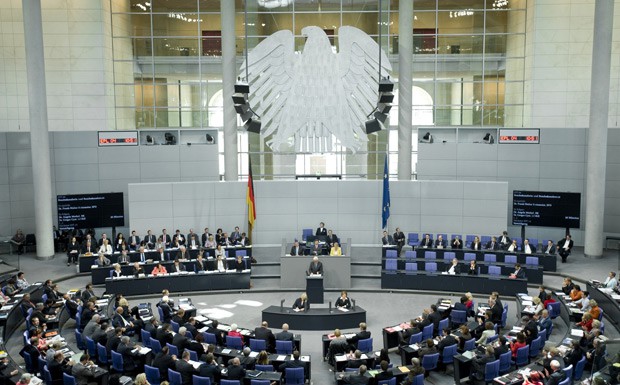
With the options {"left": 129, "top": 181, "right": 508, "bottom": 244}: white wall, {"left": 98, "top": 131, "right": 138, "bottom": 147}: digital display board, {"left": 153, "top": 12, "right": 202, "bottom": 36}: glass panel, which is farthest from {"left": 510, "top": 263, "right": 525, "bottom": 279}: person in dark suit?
{"left": 153, "top": 12, "right": 202, "bottom": 36}: glass panel

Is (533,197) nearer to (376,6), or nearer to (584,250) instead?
(584,250)

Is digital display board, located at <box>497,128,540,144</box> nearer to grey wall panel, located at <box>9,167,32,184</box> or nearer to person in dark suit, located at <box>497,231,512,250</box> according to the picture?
person in dark suit, located at <box>497,231,512,250</box>

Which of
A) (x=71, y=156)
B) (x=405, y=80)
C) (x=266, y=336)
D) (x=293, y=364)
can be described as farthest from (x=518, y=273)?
(x=71, y=156)

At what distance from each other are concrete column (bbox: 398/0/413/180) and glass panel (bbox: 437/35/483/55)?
3065 mm

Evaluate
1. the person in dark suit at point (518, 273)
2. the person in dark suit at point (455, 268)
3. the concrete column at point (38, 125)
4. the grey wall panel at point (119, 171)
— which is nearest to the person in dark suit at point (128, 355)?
the person in dark suit at point (455, 268)

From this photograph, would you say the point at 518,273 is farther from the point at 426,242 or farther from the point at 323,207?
the point at 323,207

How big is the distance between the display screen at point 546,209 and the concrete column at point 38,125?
18.3 meters

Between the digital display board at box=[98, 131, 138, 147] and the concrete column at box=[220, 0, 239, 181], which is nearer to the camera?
the concrete column at box=[220, 0, 239, 181]

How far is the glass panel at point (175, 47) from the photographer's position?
27.6 meters

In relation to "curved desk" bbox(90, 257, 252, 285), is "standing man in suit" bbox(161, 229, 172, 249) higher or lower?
higher

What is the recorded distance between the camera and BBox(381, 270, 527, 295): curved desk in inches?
749

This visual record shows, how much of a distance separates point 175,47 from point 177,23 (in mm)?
1059

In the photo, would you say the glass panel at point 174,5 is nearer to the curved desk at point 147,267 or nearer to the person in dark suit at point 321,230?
the person in dark suit at point 321,230

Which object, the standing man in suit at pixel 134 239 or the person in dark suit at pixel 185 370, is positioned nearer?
the person in dark suit at pixel 185 370
